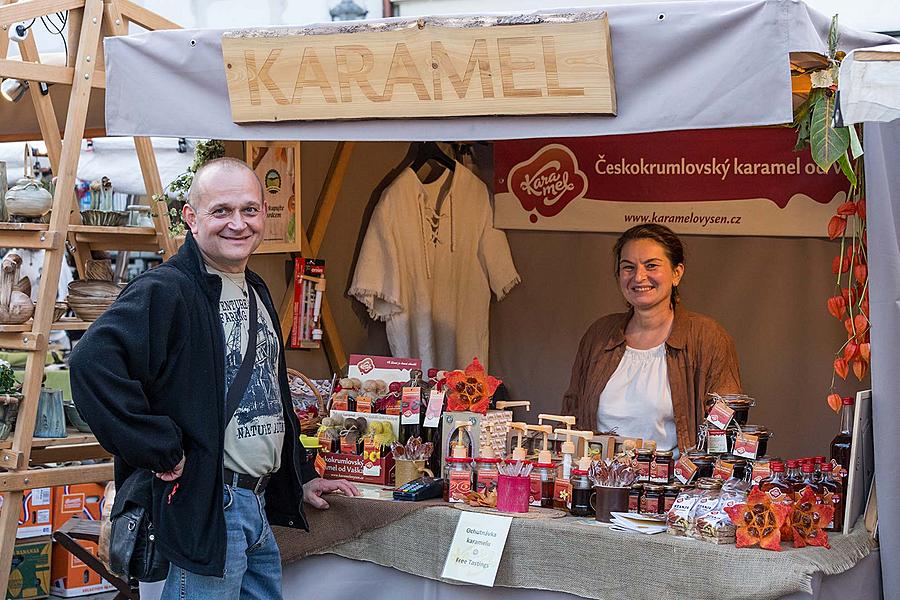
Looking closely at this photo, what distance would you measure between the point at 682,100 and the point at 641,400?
1.69 metres

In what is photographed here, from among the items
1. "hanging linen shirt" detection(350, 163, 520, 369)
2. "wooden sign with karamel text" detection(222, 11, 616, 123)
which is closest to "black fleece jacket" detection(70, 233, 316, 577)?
"wooden sign with karamel text" detection(222, 11, 616, 123)

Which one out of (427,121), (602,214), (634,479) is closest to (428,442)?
(634,479)

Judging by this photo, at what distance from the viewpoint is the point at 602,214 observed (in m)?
5.53

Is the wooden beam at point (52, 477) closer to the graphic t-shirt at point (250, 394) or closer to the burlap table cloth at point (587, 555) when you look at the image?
the burlap table cloth at point (587, 555)

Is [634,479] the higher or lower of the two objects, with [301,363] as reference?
lower

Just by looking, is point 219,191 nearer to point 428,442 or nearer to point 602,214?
point 428,442

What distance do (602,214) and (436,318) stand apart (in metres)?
0.96

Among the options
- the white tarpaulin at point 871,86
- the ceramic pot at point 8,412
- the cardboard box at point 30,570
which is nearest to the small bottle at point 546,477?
the white tarpaulin at point 871,86

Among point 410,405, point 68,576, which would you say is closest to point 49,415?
point 68,576

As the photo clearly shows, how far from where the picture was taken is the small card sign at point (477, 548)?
10.9ft

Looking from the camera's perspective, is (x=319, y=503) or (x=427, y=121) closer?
(x=427, y=121)

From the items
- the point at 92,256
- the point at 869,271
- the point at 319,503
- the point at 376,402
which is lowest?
the point at 319,503

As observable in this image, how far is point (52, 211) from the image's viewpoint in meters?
4.20

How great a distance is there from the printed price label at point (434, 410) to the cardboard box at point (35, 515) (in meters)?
2.85
